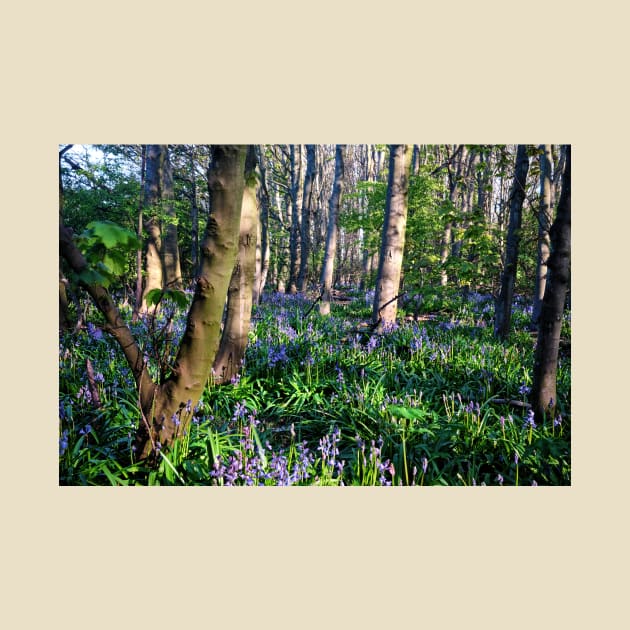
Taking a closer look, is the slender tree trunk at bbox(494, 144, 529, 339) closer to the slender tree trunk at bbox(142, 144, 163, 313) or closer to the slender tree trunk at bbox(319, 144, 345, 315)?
the slender tree trunk at bbox(319, 144, 345, 315)

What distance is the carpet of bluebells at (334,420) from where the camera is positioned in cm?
260

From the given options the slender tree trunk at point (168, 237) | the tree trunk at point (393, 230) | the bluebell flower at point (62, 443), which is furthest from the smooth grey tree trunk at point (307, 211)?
the bluebell flower at point (62, 443)

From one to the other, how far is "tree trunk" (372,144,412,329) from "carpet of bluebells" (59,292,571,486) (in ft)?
2.96

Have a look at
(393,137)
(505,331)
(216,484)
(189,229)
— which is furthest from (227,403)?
(189,229)

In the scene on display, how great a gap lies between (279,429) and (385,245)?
411 cm

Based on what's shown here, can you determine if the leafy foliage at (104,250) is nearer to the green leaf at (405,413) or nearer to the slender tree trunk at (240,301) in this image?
the slender tree trunk at (240,301)

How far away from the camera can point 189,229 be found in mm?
16188

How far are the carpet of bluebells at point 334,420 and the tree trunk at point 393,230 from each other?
2.96ft

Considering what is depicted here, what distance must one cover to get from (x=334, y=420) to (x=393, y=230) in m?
4.00

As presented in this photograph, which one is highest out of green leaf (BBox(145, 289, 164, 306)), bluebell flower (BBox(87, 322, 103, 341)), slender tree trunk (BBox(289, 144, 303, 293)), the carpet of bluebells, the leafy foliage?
slender tree trunk (BBox(289, 144, 303, 293))

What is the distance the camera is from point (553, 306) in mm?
3279

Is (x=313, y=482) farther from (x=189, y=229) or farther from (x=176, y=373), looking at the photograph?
(x=189, y=229)

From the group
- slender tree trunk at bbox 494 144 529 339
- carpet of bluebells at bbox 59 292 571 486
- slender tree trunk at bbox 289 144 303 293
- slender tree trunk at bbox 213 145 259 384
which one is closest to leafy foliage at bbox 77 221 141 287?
carpet of bluebells at bbox 59 292 571 486

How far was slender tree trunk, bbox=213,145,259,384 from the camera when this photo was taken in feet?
13.1
